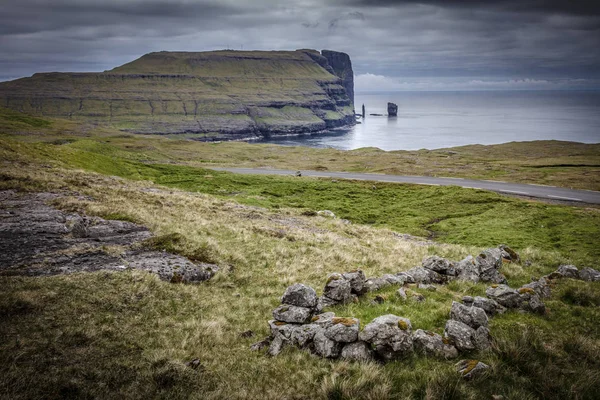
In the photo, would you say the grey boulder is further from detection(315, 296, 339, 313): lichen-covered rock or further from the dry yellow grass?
detection(315, 296, 339, 313): lichen-covered rock

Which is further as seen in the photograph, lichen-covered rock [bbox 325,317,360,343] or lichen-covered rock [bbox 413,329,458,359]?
lichen-covered rock [bbox 325,317,360,343]

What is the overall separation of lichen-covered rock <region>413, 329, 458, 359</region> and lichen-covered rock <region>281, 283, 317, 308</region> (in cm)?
366

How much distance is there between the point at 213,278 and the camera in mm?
16969

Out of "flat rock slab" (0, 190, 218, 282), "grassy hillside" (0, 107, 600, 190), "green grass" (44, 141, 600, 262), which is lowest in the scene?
"green grass" (44, 141, 600, 262)

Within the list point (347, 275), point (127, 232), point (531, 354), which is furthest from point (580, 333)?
point (127, 232)

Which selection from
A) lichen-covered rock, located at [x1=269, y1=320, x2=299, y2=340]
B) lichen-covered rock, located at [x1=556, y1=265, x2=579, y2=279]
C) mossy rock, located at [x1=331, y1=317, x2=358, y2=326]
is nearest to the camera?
mossy rock, located at [x1=331, y1=317, x2=358, y2=326]

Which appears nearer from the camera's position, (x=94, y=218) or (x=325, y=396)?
(x=325, y=396)

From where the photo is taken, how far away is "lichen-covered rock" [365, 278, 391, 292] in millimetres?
14799

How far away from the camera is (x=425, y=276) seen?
53.4 feet

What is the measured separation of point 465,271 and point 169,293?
13456mm

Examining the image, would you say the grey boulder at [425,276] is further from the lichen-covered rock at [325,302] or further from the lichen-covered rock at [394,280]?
the lichen-covered rock at [325,302]

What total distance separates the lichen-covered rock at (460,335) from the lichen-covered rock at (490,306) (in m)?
2.32

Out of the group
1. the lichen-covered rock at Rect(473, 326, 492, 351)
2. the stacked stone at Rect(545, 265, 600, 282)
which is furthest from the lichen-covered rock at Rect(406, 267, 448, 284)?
the lichen-covered rock at Rect(473, 326, 492, 351)

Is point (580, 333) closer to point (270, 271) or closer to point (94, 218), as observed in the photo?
point (270, 271)
